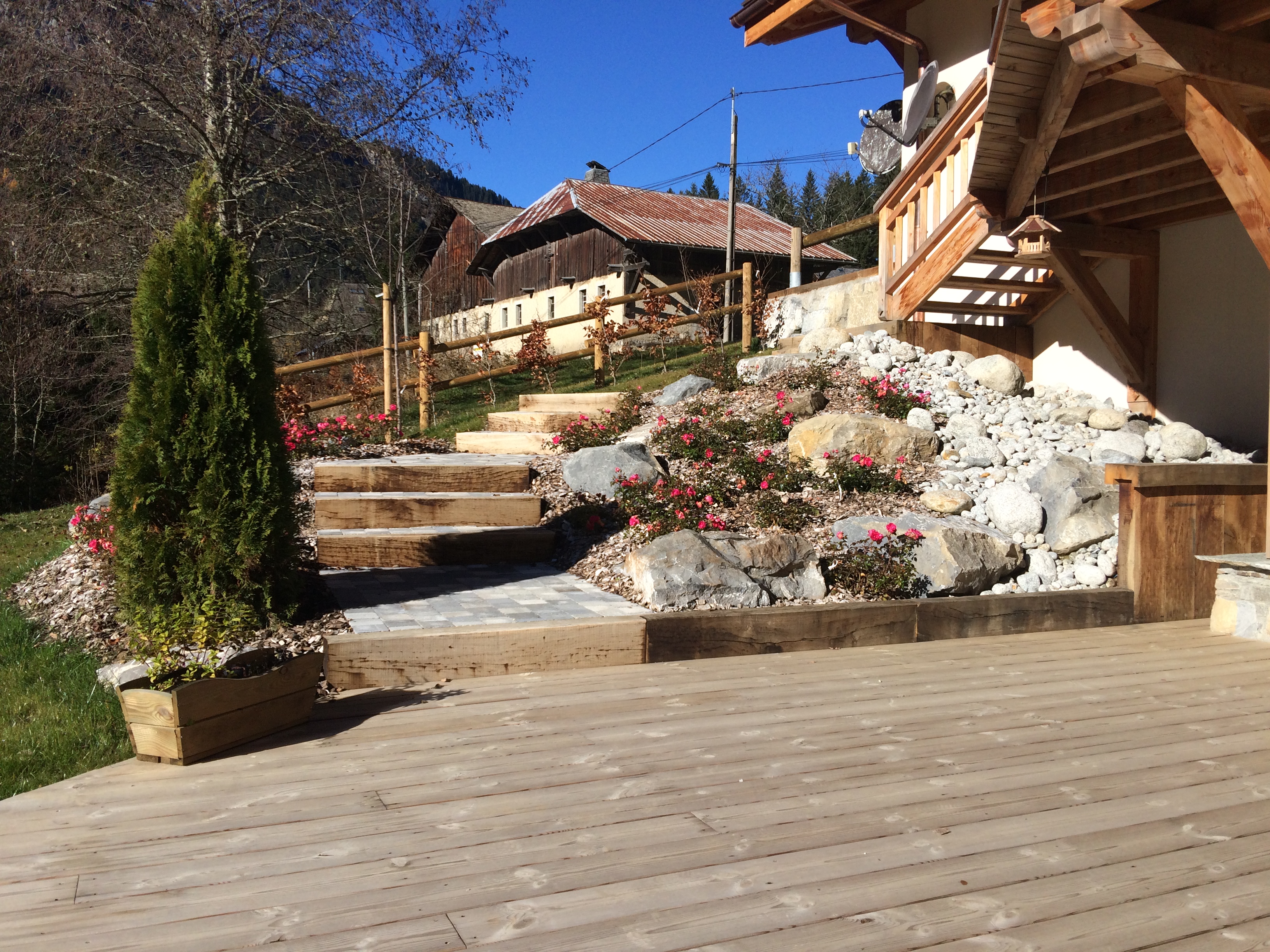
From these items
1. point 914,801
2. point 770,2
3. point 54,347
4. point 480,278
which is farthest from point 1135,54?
point 480,278

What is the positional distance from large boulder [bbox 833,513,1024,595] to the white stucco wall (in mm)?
2541

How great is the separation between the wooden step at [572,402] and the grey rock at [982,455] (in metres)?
3.50

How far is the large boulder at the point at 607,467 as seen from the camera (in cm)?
653

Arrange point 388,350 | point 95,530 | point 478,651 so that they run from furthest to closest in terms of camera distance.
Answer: point 388,350, point 95,530, point 478,651

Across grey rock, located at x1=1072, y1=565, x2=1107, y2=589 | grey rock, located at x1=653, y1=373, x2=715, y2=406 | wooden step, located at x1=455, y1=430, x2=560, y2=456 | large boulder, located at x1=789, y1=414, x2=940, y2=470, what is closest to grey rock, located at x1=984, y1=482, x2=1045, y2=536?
grey rock, located at x1=1072, y1=565, x2=1107, y2=589

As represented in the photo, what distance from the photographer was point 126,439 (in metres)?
3.74

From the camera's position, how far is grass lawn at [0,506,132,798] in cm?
303

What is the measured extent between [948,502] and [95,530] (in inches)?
199

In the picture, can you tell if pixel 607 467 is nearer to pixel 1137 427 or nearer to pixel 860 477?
pixel 860 477

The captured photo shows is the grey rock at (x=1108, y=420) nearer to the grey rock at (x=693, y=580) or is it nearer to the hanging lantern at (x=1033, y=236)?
the hanging lantern at (x=1033, y=236)

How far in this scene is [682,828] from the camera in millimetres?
2578

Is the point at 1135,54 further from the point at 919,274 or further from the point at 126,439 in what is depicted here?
the point at 126,439

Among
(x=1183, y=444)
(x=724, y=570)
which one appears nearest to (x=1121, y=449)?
(x=1183, y=444)

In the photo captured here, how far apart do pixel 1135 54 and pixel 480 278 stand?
24.8 m
